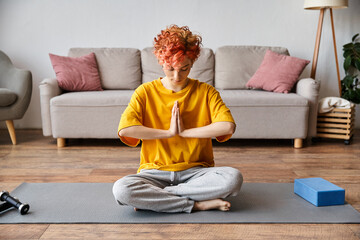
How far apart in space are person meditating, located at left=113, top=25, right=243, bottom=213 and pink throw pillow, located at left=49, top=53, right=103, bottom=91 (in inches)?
71.4

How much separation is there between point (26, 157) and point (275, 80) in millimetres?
2278

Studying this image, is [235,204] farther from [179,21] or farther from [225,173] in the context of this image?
[179,21]

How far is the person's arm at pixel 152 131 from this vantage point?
178 centimetres

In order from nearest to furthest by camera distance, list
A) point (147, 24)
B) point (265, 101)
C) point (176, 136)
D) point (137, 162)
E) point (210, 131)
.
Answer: point (210, 131), point (176, 136), point (137, 162), point (265, 101), point (147, 24)

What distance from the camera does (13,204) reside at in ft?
5.97

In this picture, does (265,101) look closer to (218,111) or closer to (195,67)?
(195,67)

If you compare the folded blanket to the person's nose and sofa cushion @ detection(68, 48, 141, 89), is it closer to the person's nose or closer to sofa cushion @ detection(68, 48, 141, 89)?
sofa cushion @ detection(68, 48, 141, 89)

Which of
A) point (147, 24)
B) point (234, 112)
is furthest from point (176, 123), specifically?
point (147, 24)

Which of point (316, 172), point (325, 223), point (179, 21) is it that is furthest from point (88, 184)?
point (179, 21)

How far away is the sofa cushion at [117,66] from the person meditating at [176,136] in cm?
188

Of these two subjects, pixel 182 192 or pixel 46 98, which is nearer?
pixel 182 192

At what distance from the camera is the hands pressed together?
180cm

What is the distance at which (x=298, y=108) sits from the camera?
3223 mm

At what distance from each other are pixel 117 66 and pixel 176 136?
2.06 meters
